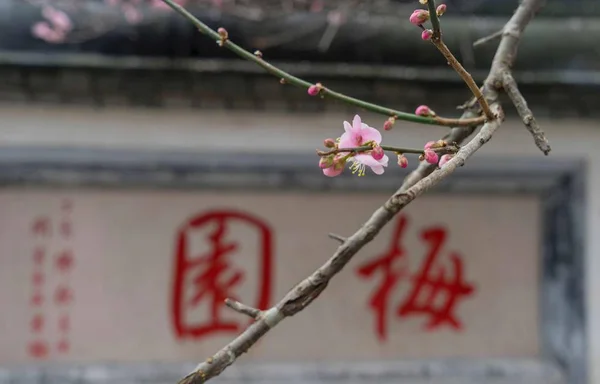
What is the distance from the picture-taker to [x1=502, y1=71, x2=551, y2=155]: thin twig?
3.82 feet

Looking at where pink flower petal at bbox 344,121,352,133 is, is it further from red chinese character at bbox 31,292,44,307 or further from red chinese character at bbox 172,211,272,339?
red chinese character at bbox 31,292,44,307

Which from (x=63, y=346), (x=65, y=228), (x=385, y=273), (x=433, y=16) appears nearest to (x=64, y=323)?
(x=63, y=346)

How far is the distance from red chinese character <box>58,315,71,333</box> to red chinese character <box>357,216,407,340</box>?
171cm

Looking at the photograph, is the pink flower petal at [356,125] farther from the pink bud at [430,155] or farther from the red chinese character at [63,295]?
the red chinese character at [63,295]

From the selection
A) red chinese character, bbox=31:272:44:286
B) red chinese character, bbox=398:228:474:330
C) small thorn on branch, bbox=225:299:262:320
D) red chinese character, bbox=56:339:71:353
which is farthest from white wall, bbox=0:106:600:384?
small thorn on branch, bbox=225:299:262:320

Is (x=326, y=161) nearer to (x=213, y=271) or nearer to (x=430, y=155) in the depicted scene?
(x=430, y=155)

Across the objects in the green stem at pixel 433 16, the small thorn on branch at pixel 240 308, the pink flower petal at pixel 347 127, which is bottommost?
the small thorn on branch at pixel 240 308

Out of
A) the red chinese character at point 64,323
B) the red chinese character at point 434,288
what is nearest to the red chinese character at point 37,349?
the red chinese character at point 64,323

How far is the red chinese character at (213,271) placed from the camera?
3.21m

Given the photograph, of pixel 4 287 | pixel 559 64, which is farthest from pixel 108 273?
pixel 559 64

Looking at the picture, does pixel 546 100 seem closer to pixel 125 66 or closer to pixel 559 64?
pixel 559 64

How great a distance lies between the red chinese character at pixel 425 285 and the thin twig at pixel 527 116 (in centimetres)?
198

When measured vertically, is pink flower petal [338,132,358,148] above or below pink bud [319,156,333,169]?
above

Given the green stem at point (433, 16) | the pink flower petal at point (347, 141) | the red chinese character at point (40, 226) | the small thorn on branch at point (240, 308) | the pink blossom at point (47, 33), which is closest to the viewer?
the green stem at point (433, 16)
